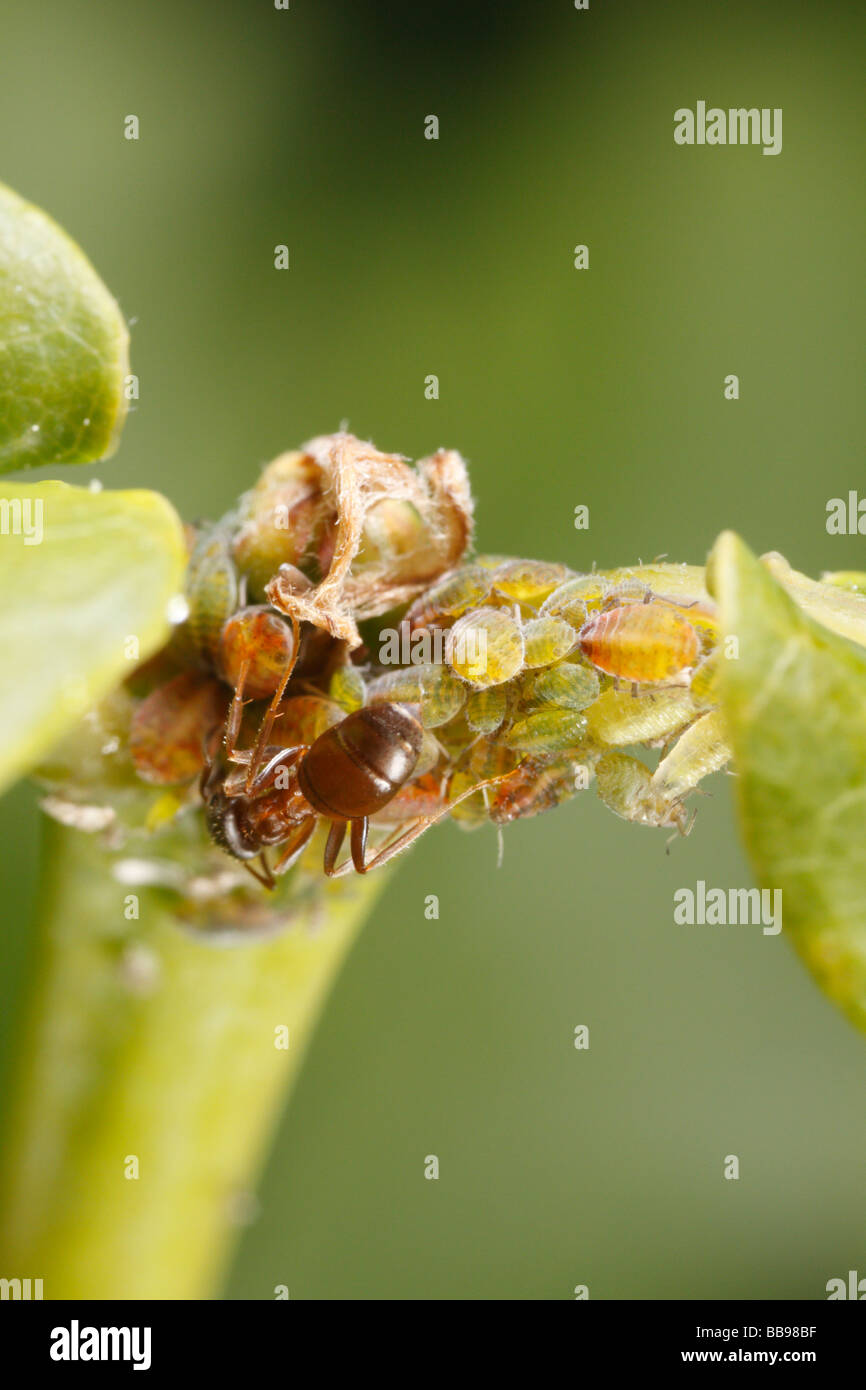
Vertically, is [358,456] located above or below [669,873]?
above

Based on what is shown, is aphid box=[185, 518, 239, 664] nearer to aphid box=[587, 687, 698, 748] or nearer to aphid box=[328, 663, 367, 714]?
aphid box=[328, 663, 367, 714]

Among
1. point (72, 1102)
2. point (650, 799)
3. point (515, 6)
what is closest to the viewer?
point (650, 799)

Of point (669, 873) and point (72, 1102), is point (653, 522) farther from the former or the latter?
point (72, 1102)

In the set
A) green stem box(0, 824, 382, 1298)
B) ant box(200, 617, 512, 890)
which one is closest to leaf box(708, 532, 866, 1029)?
ant box(200, 617, 512, 890)

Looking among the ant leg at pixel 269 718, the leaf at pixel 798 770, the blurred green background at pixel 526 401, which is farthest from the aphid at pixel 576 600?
the blurred green background at pixel 526 401

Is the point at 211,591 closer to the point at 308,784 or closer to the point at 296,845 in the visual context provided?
the point at 308,784

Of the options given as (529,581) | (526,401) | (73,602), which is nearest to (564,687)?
(529,581)
